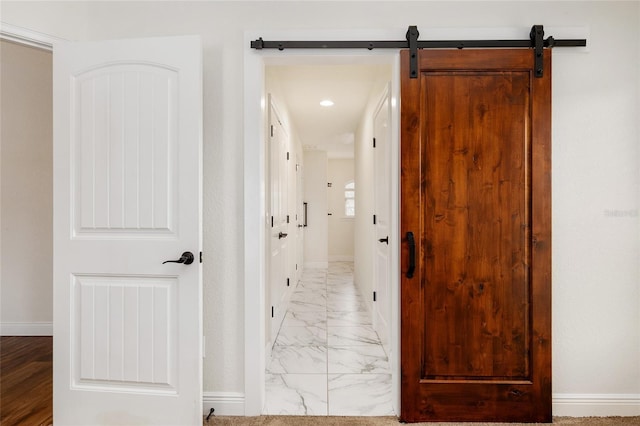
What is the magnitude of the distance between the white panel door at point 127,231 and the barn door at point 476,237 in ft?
3.74

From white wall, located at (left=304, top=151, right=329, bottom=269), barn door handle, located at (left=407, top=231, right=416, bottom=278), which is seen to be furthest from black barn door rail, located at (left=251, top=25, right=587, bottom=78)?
white wall, located at (left=304, top=151, right=329, bottom=269)

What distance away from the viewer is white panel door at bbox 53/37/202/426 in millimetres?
1726

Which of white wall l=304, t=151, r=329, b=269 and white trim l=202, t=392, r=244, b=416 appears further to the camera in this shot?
white wall l=304, t=151, r=329, b=269

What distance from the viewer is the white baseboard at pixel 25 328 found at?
10.2ft

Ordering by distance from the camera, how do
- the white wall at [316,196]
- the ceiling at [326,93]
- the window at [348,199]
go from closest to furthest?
1. the ceiling at [326,93]
2. the white wall at [316,196]
3. the window at [348,199]

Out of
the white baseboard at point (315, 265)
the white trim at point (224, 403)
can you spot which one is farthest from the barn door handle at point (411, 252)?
the white baseboard at point (315, 265)

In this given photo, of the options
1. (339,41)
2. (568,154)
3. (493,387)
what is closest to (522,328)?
(493,387)

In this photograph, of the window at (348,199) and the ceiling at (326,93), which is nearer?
the ceiling at (326,93)

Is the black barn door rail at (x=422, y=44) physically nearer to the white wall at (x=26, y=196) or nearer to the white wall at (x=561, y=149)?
the white wall at (x=561, y=149)

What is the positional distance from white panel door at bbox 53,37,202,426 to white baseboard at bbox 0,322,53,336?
1.72 metres

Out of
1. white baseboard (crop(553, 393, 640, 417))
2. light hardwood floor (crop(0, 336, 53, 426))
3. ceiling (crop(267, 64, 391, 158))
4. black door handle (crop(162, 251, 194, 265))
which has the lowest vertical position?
light hardwood floor (crop(0, 336, 53, 426))

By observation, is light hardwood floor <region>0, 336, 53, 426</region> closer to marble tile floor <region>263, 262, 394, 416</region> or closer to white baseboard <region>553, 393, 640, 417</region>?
marble tile floor <region>263, 262, 394, 416</region>

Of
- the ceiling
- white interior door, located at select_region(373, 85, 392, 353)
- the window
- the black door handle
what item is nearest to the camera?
the black door handle

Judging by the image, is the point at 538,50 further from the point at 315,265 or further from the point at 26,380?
the point at 315,265
